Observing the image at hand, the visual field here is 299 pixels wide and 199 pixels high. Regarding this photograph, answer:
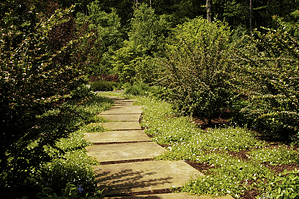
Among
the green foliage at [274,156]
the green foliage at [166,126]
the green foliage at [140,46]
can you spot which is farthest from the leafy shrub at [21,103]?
the green foliage at [140,46]

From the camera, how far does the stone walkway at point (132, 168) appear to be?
8.91 feet

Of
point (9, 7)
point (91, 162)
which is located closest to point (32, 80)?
point (9, 7)

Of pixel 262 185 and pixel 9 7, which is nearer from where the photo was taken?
pixel 9 7

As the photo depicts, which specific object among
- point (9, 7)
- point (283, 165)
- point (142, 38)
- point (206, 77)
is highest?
point (142, 38)

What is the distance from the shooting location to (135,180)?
291 centimetres

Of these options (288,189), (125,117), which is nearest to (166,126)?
(125,117)

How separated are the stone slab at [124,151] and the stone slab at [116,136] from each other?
0.27 meters

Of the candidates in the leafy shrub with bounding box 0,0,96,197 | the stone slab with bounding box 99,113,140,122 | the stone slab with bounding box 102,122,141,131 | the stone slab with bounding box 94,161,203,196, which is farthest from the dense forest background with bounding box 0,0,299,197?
the stone slab with bounding box 99,113,140,122

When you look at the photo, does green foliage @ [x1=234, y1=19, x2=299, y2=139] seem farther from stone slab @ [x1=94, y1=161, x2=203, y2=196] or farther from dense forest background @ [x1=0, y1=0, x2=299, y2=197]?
stone slab @ [x1=94, y1=161, x2=203, y2=196]

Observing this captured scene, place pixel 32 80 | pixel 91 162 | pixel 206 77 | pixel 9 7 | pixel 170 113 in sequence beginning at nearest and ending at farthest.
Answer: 1. pixel 32 80
2. pixel 9 7
3. pixel 91 162
4. pixel 206 77
5. pixel 170 113

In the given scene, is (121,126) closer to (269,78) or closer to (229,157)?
(229,157)

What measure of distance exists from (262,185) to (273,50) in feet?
9.72

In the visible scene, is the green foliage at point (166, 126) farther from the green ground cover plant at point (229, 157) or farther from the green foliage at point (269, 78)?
the green foliage at point (269, 78)

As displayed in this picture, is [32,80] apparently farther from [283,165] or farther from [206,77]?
[206,77]
